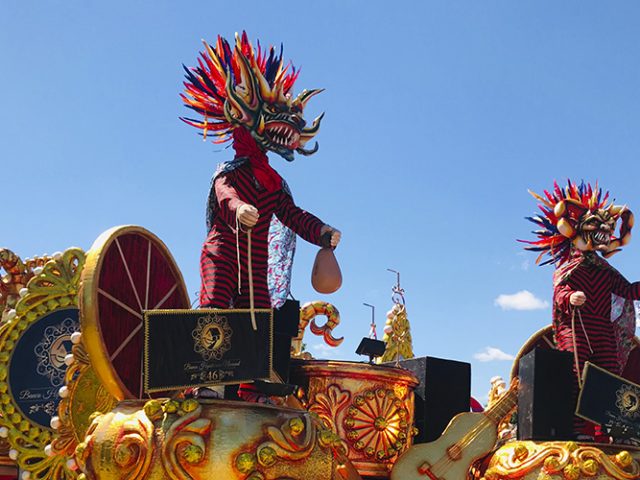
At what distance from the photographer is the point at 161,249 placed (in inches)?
177

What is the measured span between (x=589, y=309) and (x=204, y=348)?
2.98 m

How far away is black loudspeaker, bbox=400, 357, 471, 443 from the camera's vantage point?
4848mm

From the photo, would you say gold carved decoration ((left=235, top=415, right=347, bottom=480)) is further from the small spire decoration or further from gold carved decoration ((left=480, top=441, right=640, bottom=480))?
the small spire decoration

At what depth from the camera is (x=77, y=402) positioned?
5105 millimetres

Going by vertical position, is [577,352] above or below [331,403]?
above

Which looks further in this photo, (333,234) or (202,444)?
(333,234)

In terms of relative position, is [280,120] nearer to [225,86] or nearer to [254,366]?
[225,86]

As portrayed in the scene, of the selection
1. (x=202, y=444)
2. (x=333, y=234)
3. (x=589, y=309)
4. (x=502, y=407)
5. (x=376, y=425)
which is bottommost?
(x=202, y=444)

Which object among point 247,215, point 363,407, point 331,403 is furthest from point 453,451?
point 247,215

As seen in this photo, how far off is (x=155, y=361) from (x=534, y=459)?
231 centimetres

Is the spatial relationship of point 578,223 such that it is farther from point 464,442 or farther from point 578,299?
point 464,442

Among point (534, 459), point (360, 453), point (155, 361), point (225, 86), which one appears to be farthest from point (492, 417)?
point (225, 86)

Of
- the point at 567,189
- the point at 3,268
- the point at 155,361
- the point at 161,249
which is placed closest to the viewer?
the point at 155,361

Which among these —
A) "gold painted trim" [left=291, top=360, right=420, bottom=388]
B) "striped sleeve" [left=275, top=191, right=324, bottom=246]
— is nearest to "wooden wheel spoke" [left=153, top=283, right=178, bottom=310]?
"striped sleeve" [left=275, top=191, right=324, bottom=246]
